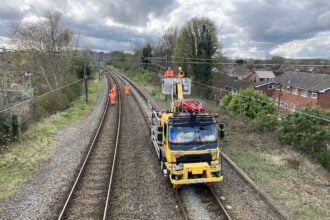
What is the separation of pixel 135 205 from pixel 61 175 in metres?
4.24

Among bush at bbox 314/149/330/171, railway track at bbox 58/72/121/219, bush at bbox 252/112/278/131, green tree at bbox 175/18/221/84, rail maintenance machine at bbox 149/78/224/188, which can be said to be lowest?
bush at bbox 314/149/330/171

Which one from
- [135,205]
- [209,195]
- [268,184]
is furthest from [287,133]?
[135,205]

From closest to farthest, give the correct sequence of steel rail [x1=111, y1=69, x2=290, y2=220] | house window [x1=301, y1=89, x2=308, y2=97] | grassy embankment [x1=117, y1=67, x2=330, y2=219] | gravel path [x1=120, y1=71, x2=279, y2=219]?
steel rail [x1=111, y1=69, x2=290, y2=220], gravel path [x1=120, y1=71, x2=279, y2=219], grassy embankment [x1=117, y1=67, x2=330, y2=219], house window [x1=301, y1=89, x2=308, y2=97]

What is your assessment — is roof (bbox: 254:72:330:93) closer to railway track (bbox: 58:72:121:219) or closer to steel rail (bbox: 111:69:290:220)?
steel rail (bbox: 111:69:290:220)

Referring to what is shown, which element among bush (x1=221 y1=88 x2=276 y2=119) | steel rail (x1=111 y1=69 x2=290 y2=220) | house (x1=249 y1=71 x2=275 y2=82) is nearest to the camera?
steel rail (x1=111 y1=69 x2=290 y2=220)

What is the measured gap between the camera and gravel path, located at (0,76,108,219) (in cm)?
912

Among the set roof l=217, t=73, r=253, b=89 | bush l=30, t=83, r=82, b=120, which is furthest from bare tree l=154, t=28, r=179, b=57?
bush l=30, t=83, r=82, b=120

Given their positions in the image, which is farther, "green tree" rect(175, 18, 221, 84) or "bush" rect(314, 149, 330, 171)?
"green tree" rect(175, 18, 221, 84)

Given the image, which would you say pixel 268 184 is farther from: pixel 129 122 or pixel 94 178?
pixel 129 122

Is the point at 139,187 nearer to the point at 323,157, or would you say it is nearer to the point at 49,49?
the point at 323,157

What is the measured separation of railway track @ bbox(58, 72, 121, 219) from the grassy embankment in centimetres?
590

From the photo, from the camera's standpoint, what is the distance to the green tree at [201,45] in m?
43.0

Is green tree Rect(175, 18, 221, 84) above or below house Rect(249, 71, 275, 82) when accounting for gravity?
above

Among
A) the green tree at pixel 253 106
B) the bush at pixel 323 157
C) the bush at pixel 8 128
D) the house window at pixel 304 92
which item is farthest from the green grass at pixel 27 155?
the house window at pixel 304 92
